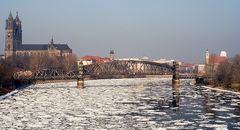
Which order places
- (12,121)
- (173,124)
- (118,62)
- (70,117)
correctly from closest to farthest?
(173,124), (12,121), (70,117), (118,62)

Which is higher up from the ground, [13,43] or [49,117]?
[13,43]

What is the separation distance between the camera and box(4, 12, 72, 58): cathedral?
544ft

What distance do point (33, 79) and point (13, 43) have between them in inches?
3316

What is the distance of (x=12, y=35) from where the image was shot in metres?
167

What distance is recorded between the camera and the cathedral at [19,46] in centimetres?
16588

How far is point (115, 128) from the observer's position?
23.6 metres

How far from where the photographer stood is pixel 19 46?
176 meters

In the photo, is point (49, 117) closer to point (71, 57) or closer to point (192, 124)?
point (192, 124)

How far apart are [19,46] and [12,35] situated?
373 inches

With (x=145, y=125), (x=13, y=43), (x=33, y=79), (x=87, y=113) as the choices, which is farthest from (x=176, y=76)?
(x=13, y=43)

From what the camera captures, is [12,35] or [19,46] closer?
[12,35]

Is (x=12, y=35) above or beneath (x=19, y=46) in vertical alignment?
above

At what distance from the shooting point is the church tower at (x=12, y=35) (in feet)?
543

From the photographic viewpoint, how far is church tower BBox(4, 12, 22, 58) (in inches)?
6516
